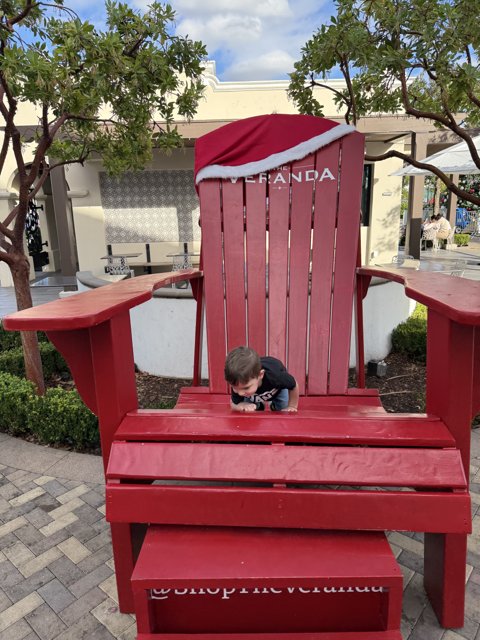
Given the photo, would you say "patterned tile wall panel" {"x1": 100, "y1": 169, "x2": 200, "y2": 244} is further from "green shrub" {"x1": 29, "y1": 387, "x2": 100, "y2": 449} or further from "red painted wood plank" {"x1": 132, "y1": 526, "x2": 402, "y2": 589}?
"red painted wood plank" {"x1": 132, "y1": 526, "x2": 402, "y2": 589}

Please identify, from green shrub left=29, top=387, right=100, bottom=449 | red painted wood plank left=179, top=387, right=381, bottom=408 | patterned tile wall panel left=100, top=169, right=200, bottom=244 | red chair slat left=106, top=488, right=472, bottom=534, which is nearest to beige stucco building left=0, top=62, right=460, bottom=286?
patterned tile wall panel left=100, top=169, right=200, bottom=244

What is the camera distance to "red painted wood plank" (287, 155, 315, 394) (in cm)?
234

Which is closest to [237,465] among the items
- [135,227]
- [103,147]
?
[103,147]

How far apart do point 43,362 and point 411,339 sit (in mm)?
3216

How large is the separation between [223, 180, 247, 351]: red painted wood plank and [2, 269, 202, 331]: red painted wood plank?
753mm

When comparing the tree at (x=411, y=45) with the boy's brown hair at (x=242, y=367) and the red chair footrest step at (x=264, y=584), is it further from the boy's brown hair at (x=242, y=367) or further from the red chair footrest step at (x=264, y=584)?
the red chair footrest step at (x=264, y=584)

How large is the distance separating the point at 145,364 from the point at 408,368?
2.29 meters

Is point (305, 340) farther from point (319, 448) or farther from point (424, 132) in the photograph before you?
point (424, 132)

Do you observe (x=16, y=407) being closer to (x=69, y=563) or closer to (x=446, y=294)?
(x=69, y=563)

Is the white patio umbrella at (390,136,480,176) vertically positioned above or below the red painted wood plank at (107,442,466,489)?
above

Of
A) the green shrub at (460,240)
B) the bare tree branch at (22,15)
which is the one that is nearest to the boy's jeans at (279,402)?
the bare tree branch at (22,15)

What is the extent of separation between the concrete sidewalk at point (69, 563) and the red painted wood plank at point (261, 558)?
43cm

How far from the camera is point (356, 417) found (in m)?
1.44

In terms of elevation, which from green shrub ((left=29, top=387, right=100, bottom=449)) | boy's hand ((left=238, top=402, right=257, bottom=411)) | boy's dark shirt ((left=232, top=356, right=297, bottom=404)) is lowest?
green shrub ((left=29, top=387, right=100, bottom=449))
